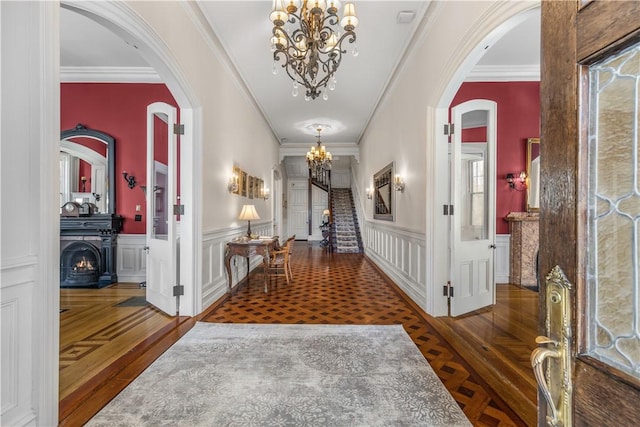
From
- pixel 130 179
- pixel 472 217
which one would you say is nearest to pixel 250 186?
pixel 130 179

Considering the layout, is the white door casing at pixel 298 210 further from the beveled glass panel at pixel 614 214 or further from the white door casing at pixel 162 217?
the beveled glass panel at pixel 614 214

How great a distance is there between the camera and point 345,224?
11383 mm

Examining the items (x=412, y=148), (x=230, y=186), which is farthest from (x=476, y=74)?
(x=230, y=186)

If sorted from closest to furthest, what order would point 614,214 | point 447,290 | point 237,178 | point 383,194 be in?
1. point 614,214
2. point 447,290
3. point 237,178
4. point 383,194

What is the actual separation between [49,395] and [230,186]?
3433mm

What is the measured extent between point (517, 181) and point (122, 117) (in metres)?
6.94

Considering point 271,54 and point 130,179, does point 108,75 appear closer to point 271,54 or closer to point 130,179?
point 130,179

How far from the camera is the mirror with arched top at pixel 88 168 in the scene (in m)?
5.08

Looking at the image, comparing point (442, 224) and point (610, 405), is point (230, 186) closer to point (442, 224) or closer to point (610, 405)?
point (442, 224)

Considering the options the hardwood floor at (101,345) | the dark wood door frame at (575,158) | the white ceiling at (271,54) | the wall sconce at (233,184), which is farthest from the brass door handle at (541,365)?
the wall sconce at (233,184)


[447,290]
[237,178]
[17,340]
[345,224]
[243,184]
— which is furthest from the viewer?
[345,224]

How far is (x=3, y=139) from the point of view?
1.46m

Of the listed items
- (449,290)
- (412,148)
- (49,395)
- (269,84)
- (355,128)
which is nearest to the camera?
(49,395)

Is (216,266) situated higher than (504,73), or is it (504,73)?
(504,73)
